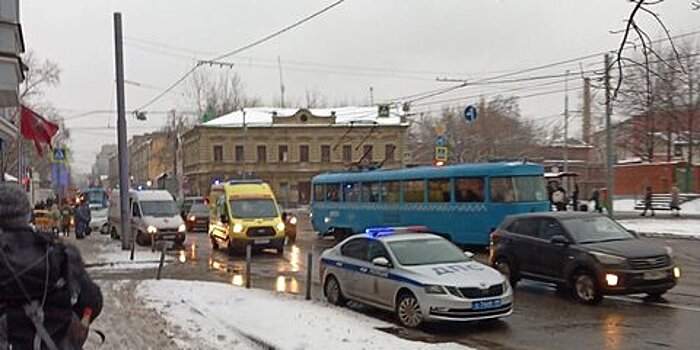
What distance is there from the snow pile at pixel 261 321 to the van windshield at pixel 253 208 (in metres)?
12.1

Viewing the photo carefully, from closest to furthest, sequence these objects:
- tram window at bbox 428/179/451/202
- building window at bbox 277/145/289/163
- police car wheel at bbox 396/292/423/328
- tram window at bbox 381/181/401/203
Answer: police car wheel at bbox 396/292/423/328 < tram window at bbox 428/179/451/202 < tram window at bbox 381/181/401/203 < building window at bbox 277/145/289/163

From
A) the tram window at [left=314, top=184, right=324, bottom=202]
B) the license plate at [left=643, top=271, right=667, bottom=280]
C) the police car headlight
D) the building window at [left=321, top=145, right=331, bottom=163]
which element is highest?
the building window at [left=321, top=145, right=331, bottom=163]

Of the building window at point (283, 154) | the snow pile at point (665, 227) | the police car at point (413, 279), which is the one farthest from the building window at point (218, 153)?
the police car at point (413, 279)

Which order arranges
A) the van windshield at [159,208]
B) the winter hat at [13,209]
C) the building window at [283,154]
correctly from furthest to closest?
the building window at [283,154] → the van windshield at [159,208] → the winter hat at [13,209]

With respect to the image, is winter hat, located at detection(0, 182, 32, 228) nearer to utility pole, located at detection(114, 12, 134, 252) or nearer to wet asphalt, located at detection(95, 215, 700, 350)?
wet asphalt, located at detection(95, 215, 700, 350)

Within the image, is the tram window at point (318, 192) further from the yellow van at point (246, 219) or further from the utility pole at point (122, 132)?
the utility pole at point (122, 132)

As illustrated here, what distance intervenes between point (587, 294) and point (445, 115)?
70.4 m

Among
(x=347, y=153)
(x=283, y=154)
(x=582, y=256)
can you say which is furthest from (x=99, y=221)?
(x=582, y=256)

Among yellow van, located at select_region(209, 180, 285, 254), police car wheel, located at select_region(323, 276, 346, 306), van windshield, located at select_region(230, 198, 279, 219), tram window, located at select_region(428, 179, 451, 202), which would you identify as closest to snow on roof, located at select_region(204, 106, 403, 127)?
yellow van, located at select_region(209, 180, 285, 254)

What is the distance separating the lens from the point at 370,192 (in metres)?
32.0

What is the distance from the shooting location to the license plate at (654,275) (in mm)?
14016

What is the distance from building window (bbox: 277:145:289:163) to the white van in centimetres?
4667

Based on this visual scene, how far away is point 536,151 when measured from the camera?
88938 millimetres

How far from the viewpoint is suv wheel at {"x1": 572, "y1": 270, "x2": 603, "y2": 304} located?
14.2 m
